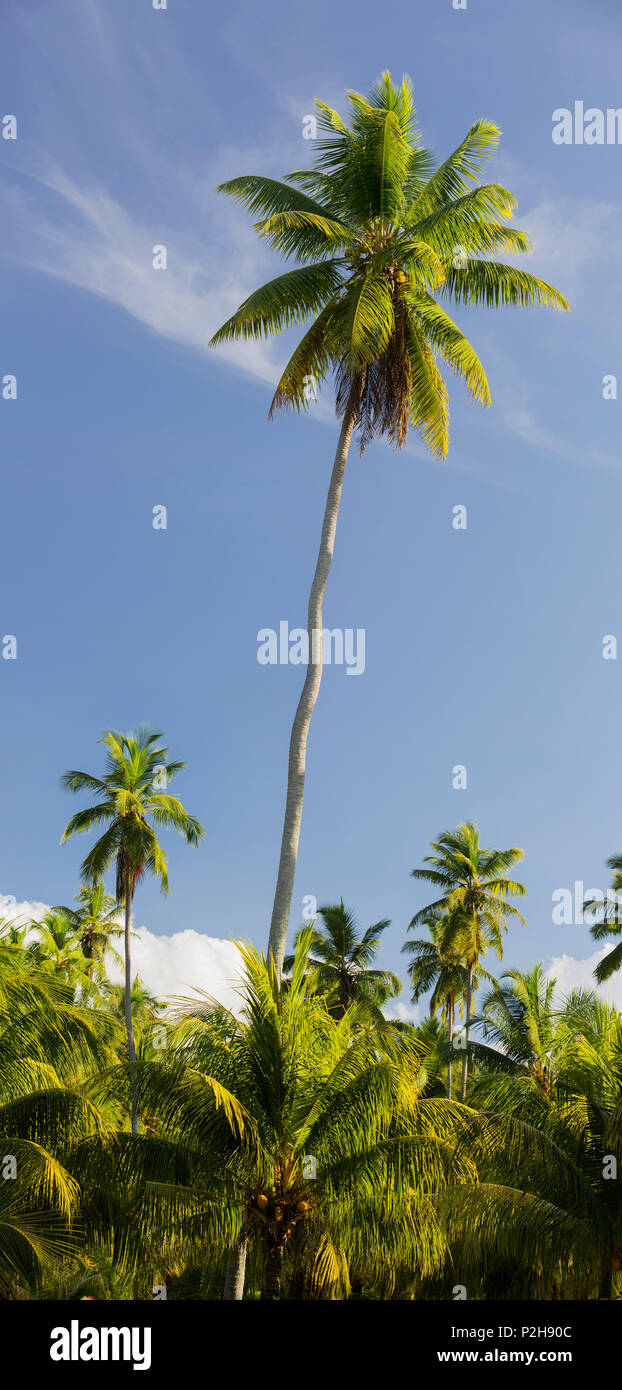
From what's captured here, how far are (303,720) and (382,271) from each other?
26.2 feet

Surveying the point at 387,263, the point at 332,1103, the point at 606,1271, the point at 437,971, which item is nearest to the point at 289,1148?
the point at 332,1103

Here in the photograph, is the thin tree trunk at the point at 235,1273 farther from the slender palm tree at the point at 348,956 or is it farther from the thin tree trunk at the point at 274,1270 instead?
the slender palm tree at the point at 348,956

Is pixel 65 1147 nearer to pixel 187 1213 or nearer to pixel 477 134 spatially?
pixel 187 1213

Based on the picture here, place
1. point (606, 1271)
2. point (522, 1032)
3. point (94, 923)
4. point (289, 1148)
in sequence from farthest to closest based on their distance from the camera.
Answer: point (94, 923) < point (522, 1032) < point (606, 1271) < point (289, 1148)

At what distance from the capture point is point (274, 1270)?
12.3 m

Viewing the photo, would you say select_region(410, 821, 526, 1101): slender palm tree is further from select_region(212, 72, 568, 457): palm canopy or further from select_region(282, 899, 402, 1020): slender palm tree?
select_region(212, 72, 568, 457): palm canopy

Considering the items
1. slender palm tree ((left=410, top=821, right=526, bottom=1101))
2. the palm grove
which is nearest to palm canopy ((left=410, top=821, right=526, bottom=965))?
slender palm tree ((left=410, top=821, right=526, bottom=1101))

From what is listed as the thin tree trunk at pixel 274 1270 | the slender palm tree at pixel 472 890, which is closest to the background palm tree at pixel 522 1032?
the slender palm tree at pixel 472 890

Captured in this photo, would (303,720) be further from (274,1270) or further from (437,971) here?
(437,971)

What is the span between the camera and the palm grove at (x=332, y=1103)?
12578 millimetres

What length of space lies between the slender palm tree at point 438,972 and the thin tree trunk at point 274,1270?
29555 mm

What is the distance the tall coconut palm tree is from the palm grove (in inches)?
1.7

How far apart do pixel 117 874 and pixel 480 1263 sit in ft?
65.5
